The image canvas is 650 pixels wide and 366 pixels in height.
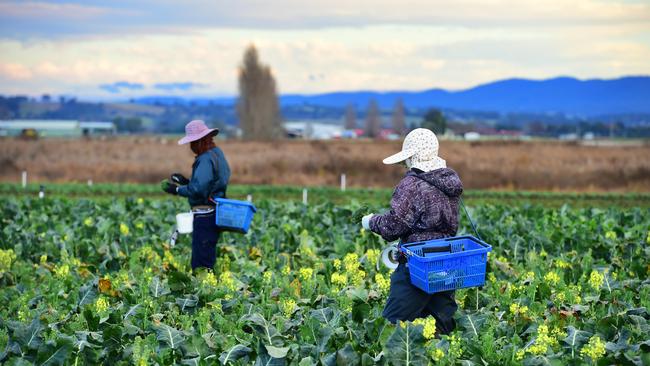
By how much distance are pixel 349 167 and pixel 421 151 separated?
32890mm

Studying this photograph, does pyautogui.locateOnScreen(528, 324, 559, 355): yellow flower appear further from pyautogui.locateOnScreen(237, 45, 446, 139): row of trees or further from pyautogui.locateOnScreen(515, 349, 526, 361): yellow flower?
pyautogui.locateOnScreen(237, 45, 446, 139): row of trees

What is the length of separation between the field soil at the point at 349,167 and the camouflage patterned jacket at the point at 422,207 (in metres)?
30.0

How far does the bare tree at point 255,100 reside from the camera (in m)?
79.5

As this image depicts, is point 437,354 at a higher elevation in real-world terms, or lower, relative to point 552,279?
higher

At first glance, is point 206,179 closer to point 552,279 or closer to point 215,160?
point 215,160

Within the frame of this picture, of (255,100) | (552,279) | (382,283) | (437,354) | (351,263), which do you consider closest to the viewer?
(437,354)

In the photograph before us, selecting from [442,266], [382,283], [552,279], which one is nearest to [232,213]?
[382,283]

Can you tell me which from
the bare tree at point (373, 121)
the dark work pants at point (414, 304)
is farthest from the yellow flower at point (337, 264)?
the bare tree at point (373, 121)

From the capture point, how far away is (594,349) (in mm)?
7066

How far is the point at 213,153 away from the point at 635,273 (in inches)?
201

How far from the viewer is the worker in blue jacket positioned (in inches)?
433

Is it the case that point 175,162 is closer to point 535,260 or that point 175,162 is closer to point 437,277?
point 535,260

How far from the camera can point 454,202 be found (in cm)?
788

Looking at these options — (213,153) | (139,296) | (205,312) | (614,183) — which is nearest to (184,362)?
(205,312)
